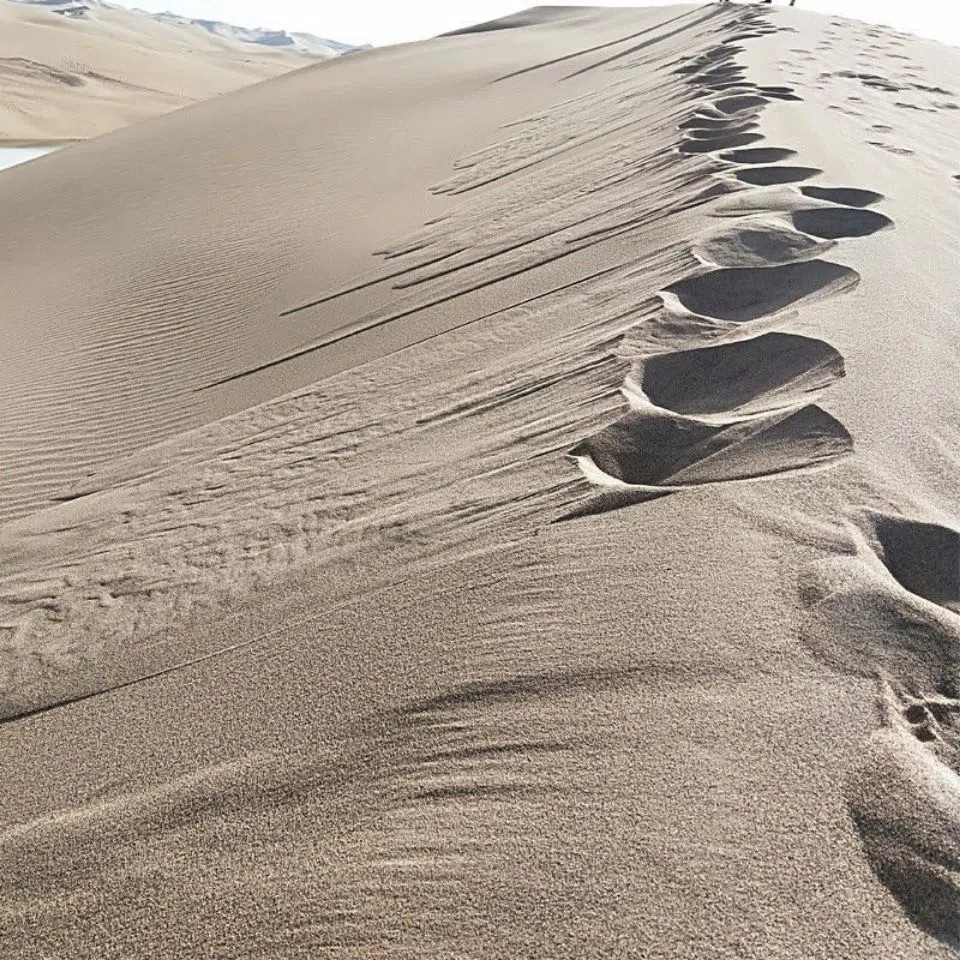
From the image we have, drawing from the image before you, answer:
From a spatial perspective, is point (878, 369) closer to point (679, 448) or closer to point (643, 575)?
point (679, 448)

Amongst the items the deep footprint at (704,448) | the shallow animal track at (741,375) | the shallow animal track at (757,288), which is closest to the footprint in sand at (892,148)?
the shallow animal track at (757,288)

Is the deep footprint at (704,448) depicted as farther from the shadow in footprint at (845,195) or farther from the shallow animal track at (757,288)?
the shadow in footprint at (845,195)

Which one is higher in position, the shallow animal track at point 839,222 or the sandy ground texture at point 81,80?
the shallow animal track at point 839,222

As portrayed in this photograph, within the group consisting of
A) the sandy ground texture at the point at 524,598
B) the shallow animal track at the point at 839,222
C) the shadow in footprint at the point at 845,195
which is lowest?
the sandy ground texture at the point at 524,598

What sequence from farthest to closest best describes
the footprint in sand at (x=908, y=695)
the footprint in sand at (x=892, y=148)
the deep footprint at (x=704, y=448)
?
the footprint in sand at (x=892, y=148)
the deep footprint at (x=704, y=448)
the footprint in sand at (x=908, y=695)

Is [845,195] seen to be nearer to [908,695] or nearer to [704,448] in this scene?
[704,448]

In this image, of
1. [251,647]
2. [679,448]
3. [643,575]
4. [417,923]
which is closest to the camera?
[417,923]

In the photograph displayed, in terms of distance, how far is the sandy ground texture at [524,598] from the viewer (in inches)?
47.3

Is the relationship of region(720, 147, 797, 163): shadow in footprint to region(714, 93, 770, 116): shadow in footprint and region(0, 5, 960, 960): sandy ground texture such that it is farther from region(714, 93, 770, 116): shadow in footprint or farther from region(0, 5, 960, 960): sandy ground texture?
region(714, 93, 770, 116): shadow in footprint

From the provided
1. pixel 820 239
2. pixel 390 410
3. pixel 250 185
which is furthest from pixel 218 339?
pixel 250 185

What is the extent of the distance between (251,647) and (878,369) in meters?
1.79

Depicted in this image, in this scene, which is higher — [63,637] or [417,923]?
[417,923]

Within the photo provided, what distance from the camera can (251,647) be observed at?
76.8 inches

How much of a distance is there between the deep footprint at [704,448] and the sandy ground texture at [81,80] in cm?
2105
